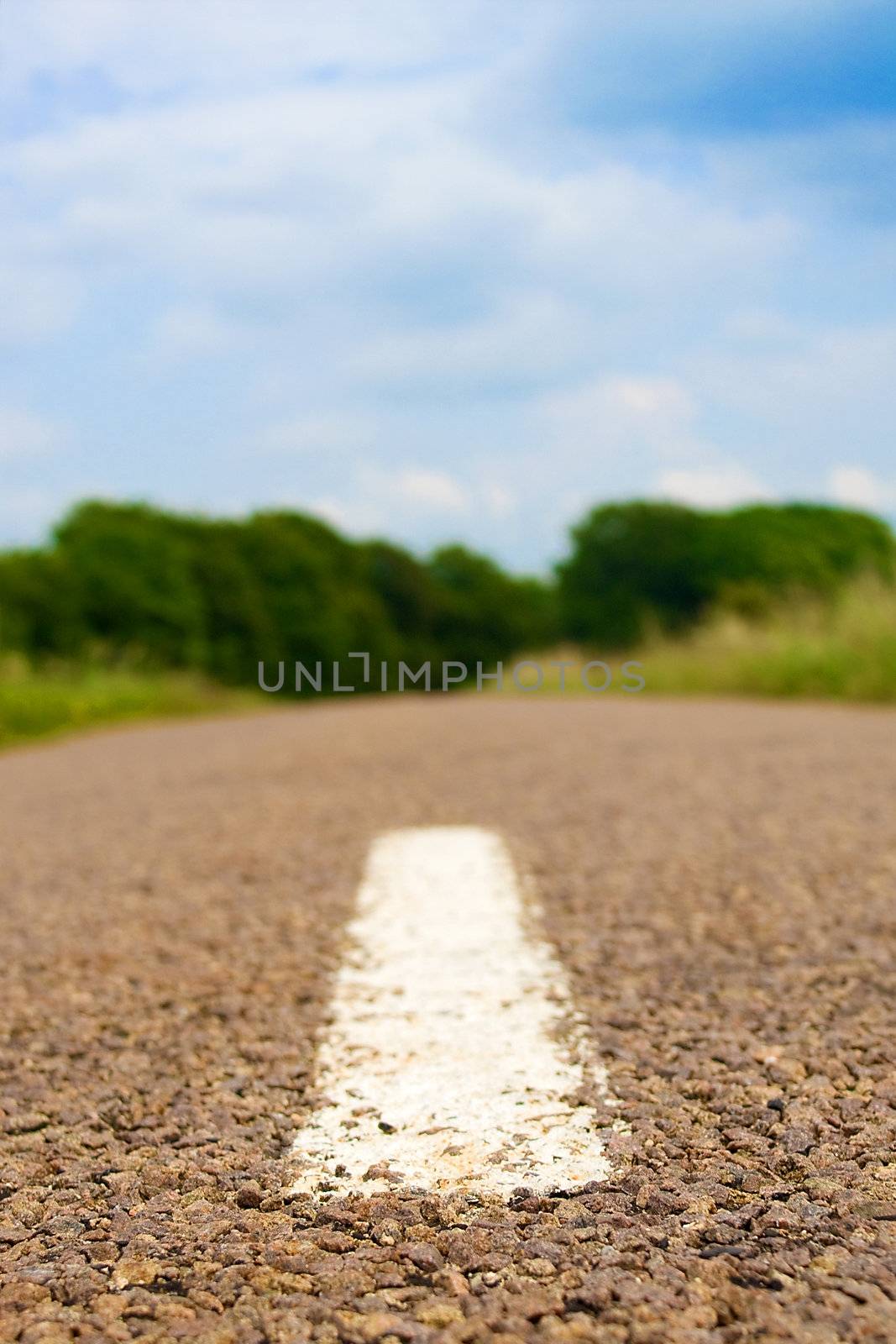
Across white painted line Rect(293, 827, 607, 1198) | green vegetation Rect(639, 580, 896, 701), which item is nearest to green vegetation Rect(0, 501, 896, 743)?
green vegetation Rect(639, 580, 896, 701)

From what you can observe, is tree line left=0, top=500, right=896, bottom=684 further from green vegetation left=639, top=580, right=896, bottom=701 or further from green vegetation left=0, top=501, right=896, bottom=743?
green vegetation left=639, top=580, right=896, bottom=701

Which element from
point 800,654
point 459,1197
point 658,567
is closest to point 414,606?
point 658,567

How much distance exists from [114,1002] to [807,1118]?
44.6 inches

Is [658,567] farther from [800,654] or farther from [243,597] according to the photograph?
[800,654]

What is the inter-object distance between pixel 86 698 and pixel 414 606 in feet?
89.5

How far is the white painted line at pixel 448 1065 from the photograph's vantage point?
1.27 meters

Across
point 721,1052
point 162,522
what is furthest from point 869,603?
point 162,522

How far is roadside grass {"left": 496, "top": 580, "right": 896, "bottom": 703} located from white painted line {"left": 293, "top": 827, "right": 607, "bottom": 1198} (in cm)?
895

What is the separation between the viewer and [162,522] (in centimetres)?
2956

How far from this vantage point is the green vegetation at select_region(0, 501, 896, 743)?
483 inches

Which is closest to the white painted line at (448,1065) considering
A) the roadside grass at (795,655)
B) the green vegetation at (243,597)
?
the roadside grass at (795,655)

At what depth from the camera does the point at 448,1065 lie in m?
1.58

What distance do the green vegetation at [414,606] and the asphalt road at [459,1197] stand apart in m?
7.21

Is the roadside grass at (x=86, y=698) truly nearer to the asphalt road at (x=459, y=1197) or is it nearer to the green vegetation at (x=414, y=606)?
the green vegetation at (x=414, y=606)
